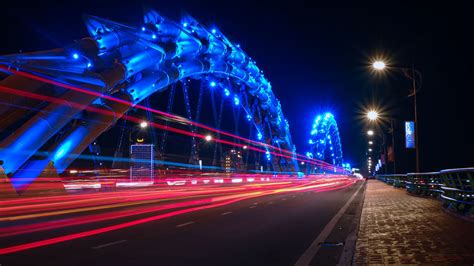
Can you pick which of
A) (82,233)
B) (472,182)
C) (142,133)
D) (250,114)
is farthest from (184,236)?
(250,114)

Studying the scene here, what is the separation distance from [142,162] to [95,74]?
10.9m

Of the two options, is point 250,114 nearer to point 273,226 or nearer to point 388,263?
point 273,226

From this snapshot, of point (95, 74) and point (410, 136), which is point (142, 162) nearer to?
point (95, 74)

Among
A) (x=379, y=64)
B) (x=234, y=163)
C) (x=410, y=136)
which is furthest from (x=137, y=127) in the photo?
(x=379, y=64)

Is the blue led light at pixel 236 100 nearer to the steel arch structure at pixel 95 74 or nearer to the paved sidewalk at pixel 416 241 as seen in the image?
the steel arch structure at pixel 95 74

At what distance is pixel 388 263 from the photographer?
774 centimetres

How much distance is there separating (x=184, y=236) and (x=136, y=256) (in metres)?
3.21

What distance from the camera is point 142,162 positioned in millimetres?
49312

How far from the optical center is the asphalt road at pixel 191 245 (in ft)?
29.7

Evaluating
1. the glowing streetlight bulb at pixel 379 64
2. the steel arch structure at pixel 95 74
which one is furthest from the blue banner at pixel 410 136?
the steel arch structure at pixel 95 74

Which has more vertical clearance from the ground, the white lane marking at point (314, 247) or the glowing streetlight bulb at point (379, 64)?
the glowing streetlight bulb at point (379, 64)

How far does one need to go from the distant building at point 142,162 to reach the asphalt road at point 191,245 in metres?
32.5

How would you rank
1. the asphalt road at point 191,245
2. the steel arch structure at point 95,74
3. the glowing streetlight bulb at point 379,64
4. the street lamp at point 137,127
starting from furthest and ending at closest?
the street lamp at point 137,127, the steel arch structure at point 95,74, the glowing streetlight bulb at point 379,64, the asphalt road at point 191,245

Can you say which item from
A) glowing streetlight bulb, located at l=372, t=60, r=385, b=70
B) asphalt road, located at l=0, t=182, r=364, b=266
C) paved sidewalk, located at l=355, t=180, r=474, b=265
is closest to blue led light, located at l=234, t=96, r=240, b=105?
glowing streetlight bulb, located at l=372, t=60, r=385, b=70
